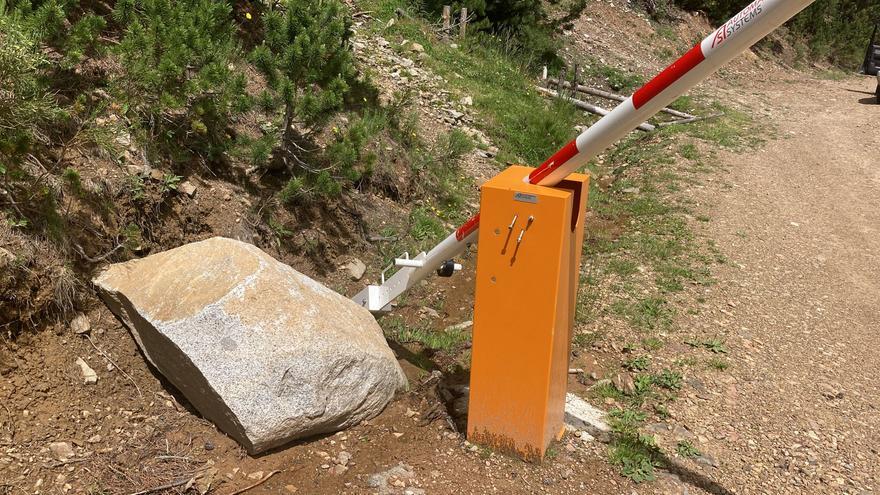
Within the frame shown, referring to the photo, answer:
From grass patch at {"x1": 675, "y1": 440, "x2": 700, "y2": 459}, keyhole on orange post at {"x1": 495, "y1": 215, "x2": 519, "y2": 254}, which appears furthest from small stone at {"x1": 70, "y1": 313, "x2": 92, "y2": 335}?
grass patch at {"x1": 675, "y1": 440, "x2": 700, "y2": 459}

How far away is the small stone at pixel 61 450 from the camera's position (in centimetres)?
314

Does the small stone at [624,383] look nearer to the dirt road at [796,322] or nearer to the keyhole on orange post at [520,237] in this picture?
the dirt road at [796,322]

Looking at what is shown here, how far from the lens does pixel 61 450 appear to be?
3162 millimetres

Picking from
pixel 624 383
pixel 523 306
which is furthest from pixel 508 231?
pixel 624 383

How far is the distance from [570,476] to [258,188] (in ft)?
10.2

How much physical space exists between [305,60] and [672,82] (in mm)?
3030

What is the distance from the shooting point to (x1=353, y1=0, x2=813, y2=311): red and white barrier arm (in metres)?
2.27

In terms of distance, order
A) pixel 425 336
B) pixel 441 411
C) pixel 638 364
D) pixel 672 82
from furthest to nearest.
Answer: pixel 425 336 → pixel 638 364 → pixel 441 411 → pixel 672 82

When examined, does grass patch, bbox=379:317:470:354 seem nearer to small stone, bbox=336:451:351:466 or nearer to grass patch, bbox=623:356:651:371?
grass patch, bbox=623:356:651:371

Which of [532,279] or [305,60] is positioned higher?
[305,60]

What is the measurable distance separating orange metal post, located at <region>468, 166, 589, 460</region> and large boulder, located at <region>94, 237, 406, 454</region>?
658 millimetres

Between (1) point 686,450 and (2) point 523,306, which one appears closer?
(2) point 523,306

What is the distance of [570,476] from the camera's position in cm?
329

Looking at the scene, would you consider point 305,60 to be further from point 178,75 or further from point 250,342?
point 250,342
